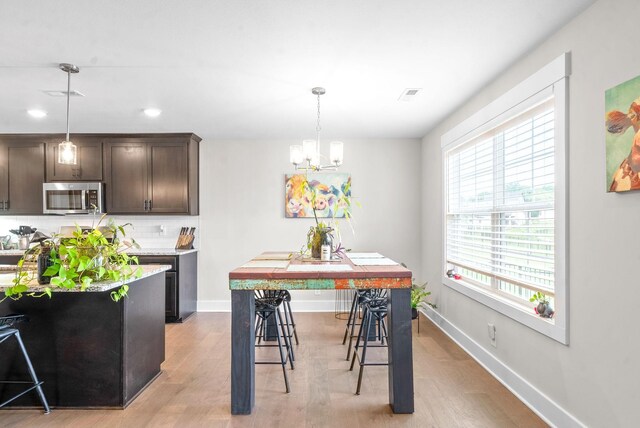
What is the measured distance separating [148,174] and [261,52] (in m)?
3.07

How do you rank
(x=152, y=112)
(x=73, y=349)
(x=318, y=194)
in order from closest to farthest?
(x=73, y=349) < (x=152, y=112) < (x=318, y=194)

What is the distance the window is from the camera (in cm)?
235

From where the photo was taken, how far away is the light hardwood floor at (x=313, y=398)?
2439 mm

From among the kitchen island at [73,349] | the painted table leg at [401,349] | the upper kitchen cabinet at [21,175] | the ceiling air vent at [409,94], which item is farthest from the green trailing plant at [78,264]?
the upper kitchen cabinet at [21,175]

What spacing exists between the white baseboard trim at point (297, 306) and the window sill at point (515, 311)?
199 cm

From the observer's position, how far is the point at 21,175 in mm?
5105

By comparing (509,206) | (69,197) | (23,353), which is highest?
(69,197)

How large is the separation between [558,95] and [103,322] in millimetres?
3154

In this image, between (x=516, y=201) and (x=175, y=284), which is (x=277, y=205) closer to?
(x=175, y=284)

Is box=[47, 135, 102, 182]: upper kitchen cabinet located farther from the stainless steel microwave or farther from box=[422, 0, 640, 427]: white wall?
box=[422, 0, 640, 427]: white wall

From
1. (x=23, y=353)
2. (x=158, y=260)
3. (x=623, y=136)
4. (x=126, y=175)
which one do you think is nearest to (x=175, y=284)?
(x=158, y=260)

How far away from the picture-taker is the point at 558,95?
91.6 inches

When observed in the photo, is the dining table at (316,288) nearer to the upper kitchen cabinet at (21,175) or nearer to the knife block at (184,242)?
the knife block at (184,242)

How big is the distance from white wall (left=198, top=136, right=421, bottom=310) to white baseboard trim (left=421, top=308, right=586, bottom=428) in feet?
5.66
